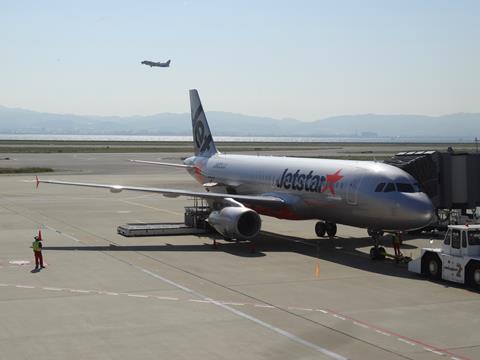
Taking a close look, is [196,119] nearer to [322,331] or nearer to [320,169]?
[320,169]

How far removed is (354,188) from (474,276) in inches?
319

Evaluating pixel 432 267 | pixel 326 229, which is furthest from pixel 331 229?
pixel 432 267

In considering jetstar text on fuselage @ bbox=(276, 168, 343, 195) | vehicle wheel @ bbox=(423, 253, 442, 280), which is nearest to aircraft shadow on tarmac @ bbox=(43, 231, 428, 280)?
vehicle wheel @ bbox=(423, 253, 442, 280)

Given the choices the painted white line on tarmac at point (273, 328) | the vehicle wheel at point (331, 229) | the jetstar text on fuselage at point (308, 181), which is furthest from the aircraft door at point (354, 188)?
the painted white line on tarmac at point (273, 328)

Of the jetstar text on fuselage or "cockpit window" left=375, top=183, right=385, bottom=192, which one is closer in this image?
"cockpit window" left=375, top=183, right=385, bottom=192

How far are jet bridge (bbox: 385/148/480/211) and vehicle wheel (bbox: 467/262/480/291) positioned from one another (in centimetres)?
943

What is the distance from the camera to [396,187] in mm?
28859

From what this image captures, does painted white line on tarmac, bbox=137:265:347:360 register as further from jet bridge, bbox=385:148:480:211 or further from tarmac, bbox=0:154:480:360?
jet bridge, bbox=385:148:480:211

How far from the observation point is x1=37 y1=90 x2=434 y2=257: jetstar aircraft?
28547 mm

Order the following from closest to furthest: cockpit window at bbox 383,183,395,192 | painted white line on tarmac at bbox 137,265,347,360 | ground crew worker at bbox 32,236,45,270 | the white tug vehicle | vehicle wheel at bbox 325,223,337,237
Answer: painted white line on tarmac at bbox 137,265,347,360 → the white tug vehicle → ground crew worker at bbox 32,236,45,270 → cockpit window at bbox 383,183,395,192 → vehicle wheel at bbox 325,223,337,237

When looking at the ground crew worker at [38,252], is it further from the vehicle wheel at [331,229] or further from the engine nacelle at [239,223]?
the vehicle wheel at [331,229]

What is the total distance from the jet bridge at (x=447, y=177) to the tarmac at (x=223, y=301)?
281cm

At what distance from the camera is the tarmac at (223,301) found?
54.0 ft

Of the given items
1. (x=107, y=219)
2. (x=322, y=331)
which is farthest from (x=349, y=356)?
(x=107, y=219)
